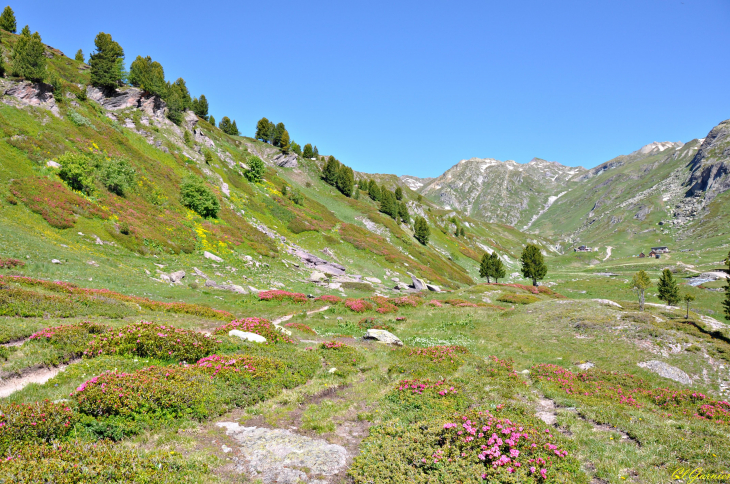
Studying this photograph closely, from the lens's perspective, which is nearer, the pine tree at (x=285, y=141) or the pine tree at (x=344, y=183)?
the pine tree at (x=344, y=183)

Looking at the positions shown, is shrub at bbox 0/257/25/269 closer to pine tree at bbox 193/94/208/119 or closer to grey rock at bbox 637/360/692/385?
grey rock at bbox 637/360/692/385

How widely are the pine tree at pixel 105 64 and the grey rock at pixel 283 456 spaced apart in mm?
92419

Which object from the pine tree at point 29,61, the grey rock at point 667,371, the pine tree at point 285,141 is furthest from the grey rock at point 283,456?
the pine tree at point 285,141

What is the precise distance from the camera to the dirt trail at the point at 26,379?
9.84 metres

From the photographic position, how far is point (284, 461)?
845 cm

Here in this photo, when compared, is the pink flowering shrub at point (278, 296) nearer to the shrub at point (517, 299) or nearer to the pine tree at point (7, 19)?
the shrub at point (517, 299)

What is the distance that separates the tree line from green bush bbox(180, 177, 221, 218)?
974 inches

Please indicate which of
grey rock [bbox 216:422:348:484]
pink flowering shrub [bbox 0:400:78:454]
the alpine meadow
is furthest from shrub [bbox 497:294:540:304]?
pink flowering shrub [bbox 0:400:78:454]

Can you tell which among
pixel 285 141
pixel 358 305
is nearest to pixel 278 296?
pixel 358 305

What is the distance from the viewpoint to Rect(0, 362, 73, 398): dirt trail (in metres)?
9.84

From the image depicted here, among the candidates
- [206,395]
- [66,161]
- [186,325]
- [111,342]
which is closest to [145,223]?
[66,161]

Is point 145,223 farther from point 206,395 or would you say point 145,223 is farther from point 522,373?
point 522,373

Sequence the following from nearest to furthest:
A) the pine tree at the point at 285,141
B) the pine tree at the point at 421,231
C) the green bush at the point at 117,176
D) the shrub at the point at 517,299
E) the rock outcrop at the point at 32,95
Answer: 1. the green bush at the point at 117,176
2. the rock outcrop at the point at 32,95
3. the shrub at the point at 517,299
4. the pine tree at the point at 421,231
5. the pine tree at the point at 285,141

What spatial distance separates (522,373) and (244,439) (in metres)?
14.8
